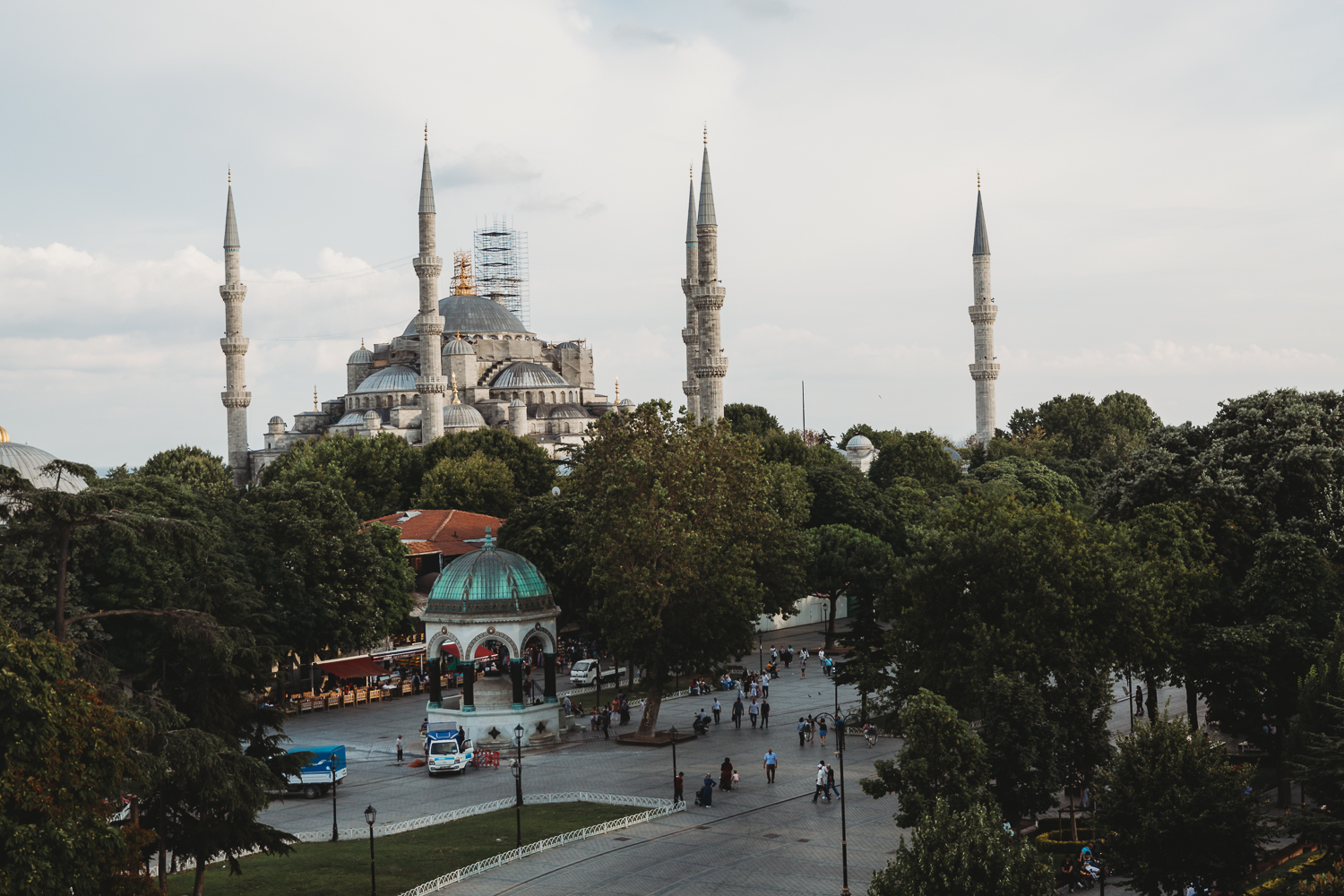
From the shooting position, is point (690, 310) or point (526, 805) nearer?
point (526, 805)

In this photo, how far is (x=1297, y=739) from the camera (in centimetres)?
2338

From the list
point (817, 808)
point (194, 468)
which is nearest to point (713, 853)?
point (817, 808)

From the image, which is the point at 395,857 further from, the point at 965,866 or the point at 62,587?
the point at 965,866

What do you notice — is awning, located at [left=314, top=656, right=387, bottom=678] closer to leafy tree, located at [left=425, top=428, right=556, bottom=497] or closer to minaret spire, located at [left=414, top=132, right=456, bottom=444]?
leafy tree, located at [left=425, top=428, right=556, bottom=497]

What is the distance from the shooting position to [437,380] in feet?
290

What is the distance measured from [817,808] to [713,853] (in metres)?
4.27

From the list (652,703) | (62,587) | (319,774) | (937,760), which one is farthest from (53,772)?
(652,703)

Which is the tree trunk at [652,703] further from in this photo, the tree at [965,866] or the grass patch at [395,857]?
the tree at [965,866]

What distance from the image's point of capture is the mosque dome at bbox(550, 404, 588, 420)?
107m

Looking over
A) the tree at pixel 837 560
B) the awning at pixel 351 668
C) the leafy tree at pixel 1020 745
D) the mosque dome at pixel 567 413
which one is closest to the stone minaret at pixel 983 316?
the mosque dome at pixel 567 413

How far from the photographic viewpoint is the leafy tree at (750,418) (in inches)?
3706

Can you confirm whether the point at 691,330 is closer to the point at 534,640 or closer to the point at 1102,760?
the point at 534,640

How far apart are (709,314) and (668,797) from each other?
4565cm

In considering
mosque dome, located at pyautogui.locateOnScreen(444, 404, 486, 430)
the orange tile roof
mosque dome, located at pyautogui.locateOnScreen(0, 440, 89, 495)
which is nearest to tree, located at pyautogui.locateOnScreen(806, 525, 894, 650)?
the orange tile roof
